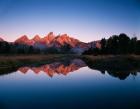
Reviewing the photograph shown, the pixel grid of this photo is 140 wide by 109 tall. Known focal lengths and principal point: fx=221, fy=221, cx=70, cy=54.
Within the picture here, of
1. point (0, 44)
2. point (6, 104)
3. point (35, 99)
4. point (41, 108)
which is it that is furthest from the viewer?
point (0, 44)

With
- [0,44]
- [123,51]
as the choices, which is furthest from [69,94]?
[0,44]

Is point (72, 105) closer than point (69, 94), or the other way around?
point (72, 105)

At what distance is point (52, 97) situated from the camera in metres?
15.1

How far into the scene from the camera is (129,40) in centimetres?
8706

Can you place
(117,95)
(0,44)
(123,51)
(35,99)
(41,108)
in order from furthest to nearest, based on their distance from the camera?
1. (0,44)
2. (123,51)
3. (117,95)
4. (35,99)
5. (41,108)

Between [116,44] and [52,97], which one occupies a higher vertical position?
[116,44]

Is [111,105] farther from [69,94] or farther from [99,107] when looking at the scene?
[69,94]

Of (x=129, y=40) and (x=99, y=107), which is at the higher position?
(x=129, y=40)

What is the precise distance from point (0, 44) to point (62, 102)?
4003 inches

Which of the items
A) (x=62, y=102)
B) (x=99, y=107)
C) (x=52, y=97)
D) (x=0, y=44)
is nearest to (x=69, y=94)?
(x=52, y=97)

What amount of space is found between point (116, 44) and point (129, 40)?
5.26 meters

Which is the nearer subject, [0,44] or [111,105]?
[111,105]

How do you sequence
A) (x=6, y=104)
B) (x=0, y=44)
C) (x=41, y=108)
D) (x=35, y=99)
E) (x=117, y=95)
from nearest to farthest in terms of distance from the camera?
(x=41, y=108) → (x=6, y=104) → (x=35, y=99) → (x=117, y=95) → (x=0, y=44)

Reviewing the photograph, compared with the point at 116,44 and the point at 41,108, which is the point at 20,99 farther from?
the point at 116,44
